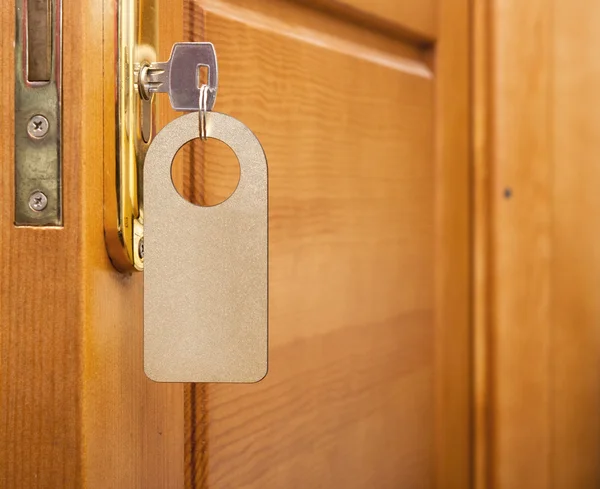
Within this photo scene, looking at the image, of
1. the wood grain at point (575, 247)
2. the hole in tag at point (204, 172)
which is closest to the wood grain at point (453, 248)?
the wood grain at point (575, 247)

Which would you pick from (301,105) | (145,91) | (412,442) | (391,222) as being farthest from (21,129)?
(412,442)

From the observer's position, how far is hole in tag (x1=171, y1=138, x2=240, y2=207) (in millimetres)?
422

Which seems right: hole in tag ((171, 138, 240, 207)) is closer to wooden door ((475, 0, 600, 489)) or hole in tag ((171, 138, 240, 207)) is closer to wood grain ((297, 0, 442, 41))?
wood grain ((297, 0, 442, 41))

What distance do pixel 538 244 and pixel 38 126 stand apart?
790 millimetres

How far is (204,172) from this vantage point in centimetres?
44

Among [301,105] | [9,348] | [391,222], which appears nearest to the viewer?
[9,348]

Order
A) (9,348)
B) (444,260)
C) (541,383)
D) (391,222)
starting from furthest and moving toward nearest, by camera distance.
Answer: (541,383) < (444,260) < (391,222) < (9,348)

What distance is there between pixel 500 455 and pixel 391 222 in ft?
1.23

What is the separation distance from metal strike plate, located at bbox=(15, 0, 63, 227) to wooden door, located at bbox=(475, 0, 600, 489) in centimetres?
65

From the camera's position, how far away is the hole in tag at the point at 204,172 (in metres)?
0.42

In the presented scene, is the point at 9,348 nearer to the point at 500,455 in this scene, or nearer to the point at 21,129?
the point at 21,129

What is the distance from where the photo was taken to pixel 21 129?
301 mm

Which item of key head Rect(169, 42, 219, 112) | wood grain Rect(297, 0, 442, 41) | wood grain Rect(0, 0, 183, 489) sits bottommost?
wood grain Rect(0, 0, 183, 489)

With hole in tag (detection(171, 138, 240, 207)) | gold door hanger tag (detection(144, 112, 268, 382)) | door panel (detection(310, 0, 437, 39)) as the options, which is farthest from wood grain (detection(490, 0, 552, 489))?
gold door hanger tag (detection(144, 112, 268, 382))
